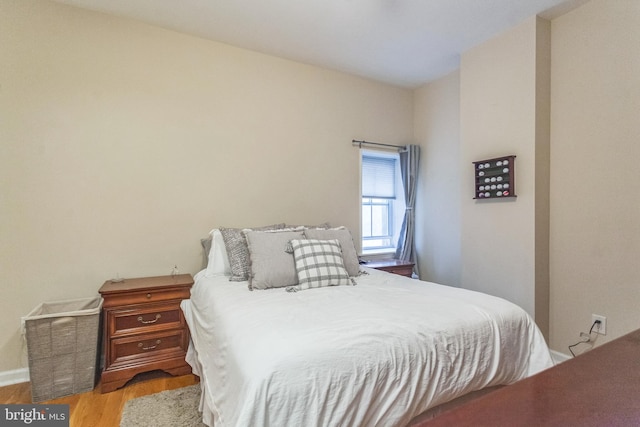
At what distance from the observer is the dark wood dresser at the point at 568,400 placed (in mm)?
459

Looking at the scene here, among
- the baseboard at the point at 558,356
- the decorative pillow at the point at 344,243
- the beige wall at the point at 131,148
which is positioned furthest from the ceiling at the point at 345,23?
the baseboard at the point at 558,356

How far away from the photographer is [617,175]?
2.15 metres

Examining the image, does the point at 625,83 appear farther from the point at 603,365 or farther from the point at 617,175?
the point at 603,365

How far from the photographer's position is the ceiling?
7.54 ft

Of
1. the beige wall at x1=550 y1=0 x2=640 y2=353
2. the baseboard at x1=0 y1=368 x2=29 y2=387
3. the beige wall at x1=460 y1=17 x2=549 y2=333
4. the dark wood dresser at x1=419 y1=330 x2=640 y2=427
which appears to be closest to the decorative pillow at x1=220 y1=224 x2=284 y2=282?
the baseboard at x1=0 y1=368 x2=29 y2=387

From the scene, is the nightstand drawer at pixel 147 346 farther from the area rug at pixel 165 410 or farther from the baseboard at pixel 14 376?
the baseboard at pixel 14 376

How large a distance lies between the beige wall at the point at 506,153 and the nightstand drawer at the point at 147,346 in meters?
2.59

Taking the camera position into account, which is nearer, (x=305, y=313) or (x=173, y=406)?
(x=305, y=313)

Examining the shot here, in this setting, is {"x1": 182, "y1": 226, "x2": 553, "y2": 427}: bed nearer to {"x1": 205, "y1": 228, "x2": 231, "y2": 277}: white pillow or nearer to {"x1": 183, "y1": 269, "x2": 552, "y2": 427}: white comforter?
{"x1": 183, "y1": 269, "x2": 552, "y2": 427}: white comforter

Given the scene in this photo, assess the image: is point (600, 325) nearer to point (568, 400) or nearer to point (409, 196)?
point (409, 196)

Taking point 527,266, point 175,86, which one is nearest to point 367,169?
point 527,266

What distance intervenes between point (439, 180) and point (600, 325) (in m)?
1.91

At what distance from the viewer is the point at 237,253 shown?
2365mm

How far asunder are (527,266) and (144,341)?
9.80 ft
